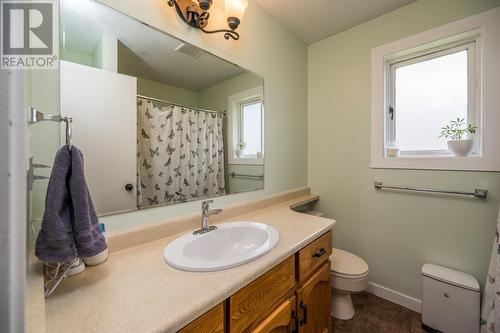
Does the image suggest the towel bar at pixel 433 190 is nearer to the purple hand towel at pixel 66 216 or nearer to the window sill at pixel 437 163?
the window sill at pixel 437 163

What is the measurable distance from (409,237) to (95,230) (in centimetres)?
196

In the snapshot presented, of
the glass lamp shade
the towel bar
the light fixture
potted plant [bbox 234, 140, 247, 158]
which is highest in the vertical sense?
the glass lamp shade

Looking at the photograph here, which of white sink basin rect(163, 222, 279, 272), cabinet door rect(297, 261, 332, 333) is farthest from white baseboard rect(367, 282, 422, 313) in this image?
white sink basin rect(163, 222, 279, 272)

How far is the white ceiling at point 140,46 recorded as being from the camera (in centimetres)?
81

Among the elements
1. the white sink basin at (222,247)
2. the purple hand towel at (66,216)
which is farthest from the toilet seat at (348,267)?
the purple hand towel at (66,216)

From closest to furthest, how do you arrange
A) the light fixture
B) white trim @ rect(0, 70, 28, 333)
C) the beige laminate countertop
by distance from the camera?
1. white trim @ rect(0, 70, 28, 333)
2. the beige laminate countertop
3. the light fixture

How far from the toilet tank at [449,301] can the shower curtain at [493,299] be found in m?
0.04

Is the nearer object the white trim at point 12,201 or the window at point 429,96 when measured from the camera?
the white trim at point 12,201

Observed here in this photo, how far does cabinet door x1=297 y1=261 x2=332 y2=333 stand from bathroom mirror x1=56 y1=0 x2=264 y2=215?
70cm

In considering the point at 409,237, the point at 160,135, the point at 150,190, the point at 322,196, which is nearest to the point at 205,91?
the point at 160,135

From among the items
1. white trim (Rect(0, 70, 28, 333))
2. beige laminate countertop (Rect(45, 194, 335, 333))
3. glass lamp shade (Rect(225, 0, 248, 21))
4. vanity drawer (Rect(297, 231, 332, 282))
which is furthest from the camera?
glass lamp shade (Rect(225, 0, 248, 21))

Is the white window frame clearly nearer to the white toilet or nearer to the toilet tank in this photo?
the white toilet

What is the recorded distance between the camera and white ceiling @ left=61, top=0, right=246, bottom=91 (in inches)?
31.8

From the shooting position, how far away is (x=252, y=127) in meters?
1.54
